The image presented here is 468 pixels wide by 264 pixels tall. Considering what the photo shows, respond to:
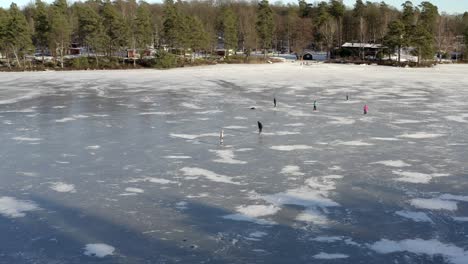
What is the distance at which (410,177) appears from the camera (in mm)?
12398

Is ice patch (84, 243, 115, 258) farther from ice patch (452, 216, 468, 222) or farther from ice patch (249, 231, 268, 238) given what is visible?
ice patch (452, 216, 468, 222)

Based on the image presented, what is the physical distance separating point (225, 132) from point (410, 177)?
815 centimetres

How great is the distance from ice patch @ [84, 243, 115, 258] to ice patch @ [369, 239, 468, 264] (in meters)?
4.57

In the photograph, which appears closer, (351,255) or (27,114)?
(351,255)

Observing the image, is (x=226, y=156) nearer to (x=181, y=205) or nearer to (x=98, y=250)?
(x=181, y=205)

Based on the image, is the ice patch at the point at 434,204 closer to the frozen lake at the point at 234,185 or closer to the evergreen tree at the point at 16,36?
the frozen lake at the point at 234,185

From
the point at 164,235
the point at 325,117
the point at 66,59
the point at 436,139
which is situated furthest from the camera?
the point at 66,59

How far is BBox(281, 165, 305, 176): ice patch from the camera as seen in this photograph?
12867 millimetres

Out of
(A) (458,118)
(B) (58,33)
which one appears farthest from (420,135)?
(B) (58,33)

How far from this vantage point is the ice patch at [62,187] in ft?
37.8

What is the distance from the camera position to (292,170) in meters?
13.2

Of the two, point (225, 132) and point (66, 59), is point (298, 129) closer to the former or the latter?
point (225, 132)

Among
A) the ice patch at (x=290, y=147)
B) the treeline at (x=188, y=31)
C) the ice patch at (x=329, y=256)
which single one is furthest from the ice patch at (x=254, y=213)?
the treeline at (x=188, y=31)

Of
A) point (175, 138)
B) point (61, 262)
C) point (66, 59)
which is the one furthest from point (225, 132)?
point (66, 59)
